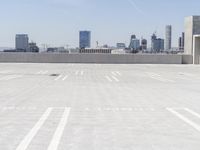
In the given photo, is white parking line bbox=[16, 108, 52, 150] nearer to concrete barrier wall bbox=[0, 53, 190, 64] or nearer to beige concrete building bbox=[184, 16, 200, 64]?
concrete barrier wall bbox=[0, 53, 190, 64]

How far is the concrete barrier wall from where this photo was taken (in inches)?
2459

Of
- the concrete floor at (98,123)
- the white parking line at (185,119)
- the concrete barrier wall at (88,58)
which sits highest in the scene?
the concrete barrier wall at (88,58)

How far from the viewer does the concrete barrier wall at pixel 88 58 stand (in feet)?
205

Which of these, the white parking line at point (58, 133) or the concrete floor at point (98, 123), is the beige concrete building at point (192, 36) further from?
the white parking line at point (58, 133)

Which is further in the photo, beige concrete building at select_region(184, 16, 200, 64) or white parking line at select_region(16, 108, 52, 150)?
beige concrete building at select_region(184, 16, 200, 64)

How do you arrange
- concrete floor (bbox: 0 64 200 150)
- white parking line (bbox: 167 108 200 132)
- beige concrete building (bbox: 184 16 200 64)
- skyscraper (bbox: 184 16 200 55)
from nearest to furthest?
1. concrete floor (bbox: 0 64 200 150)
2. white parking line (bbox: 167 108 200 132)
3. beige concrete building (bbox: 184 16 200 64)
4. skyscraper (bbox: 184 16 200 55)

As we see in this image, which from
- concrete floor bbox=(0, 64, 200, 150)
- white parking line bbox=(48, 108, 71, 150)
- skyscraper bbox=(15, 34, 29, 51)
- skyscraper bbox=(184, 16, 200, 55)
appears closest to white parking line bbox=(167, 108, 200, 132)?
concrete floor bbox=(0, 64, 200, 150)

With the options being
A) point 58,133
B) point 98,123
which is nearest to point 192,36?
point 98,123

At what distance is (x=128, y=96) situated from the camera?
16.0m

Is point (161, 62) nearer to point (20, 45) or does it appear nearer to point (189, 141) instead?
point (189, 141)

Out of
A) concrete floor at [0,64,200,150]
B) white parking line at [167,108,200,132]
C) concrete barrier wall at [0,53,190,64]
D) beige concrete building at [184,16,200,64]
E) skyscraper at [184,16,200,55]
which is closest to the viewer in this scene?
concrete floor at [0,64,200,150]

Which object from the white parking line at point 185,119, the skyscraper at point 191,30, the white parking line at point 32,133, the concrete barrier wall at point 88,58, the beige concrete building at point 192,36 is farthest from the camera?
the skyscraper at point 191,30

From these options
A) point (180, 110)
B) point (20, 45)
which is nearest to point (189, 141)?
point (180, 110)

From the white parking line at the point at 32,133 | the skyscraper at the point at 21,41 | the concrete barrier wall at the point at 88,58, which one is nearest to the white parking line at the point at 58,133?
the white parking line at the point at 32,133
